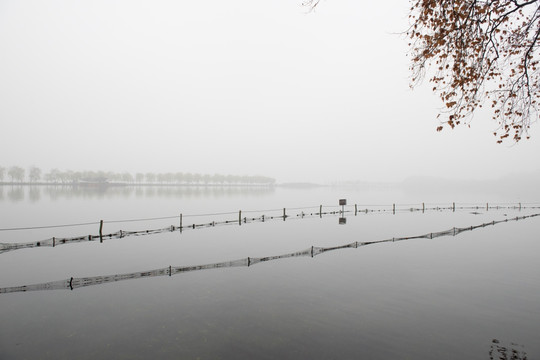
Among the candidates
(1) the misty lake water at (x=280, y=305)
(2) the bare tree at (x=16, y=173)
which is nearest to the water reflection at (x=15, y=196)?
(1) the misty lake water at (x=280, y=305)

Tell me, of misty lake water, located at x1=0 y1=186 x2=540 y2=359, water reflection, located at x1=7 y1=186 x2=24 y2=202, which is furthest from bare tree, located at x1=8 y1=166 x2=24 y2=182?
misty lake water, located at x1=0 y1=186 x2=540 y2=359

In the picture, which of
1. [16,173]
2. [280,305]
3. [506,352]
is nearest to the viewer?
[506,352]

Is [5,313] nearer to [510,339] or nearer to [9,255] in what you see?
[9,255]

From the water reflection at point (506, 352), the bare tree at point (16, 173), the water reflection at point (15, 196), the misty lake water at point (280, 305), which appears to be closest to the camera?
the water reflection at point (506, 352)

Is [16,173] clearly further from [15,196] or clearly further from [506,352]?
[506,352]

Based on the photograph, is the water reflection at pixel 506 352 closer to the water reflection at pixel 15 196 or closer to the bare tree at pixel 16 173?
the water reflection at pixel 15 196

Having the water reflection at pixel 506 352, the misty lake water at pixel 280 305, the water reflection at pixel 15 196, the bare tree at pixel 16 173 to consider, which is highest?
the bare tree at pixel 16 173

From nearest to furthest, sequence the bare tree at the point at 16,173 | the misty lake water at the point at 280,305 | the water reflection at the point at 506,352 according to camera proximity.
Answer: the water reflection at the point at 506,352, the misty lake water at the point at 280,305, the bare tree at the point at 16,173

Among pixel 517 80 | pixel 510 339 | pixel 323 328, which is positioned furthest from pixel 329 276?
pixel 517 80

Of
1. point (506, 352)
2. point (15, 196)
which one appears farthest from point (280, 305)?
point (15, 196)

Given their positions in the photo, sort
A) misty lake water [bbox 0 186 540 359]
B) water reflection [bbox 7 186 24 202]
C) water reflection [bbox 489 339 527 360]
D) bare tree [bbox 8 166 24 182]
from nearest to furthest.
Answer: water reflection [bbox 489 339 527 360] < misty lake water [bbox 0 186 540 359] < water reflection [bbox 7 186 24 202] < bare tree [bbox 8 166 24 182]

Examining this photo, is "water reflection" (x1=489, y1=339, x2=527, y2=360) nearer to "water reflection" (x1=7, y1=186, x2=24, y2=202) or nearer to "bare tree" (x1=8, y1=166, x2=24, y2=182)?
"water reflection" (x1=7, y1=186, x2=24, y2=202)

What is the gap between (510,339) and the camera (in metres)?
8.32

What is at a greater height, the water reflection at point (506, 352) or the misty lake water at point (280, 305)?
the water reflection at point (506, 352)
